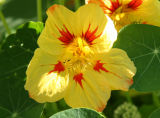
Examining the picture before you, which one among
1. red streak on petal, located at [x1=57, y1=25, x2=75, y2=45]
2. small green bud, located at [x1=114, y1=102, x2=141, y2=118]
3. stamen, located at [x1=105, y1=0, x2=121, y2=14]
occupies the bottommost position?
small green bud, located at [x1=114, y1=102, x2=141, y2=118]

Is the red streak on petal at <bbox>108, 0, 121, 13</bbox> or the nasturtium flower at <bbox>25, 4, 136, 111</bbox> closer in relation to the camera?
the nasturtium flower at <bbox>25, 4, 136, 111</bbox>

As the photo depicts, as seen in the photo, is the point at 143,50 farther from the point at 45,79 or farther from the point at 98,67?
the point at 45,79

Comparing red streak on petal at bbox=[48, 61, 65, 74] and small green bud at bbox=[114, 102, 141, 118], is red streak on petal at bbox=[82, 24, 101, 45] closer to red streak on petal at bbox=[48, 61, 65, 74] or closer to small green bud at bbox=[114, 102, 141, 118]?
red streak on petal at bbox=[48, 61, 65, 74]

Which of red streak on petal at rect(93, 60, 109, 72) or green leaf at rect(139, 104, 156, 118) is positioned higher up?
red streak on petal at rect(93, 60, 109, 72)

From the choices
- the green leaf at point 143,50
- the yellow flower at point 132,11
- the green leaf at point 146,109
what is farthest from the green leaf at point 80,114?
the green leaf at point 146,109

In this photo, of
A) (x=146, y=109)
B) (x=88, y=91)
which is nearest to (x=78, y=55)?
(x=88, y=91)

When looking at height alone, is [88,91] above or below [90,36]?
below

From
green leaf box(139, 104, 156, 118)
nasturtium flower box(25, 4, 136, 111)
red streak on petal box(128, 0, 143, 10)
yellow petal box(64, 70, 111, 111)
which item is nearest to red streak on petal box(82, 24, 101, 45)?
nasturtium flower box(25, 4, 136, 111)
